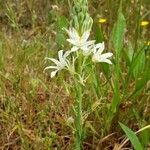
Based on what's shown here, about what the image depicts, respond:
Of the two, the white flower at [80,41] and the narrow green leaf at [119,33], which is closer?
the white flower at [80,41]

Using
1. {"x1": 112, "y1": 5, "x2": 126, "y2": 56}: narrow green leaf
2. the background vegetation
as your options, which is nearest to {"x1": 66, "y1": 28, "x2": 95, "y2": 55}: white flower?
the background vegetation

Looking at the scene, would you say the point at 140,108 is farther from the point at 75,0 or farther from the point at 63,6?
the point at 63,6

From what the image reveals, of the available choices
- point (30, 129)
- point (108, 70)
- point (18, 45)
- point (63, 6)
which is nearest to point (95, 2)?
point (63, 6)

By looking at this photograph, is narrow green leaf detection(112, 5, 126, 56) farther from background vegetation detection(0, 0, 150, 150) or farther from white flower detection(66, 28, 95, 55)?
white flower detection(66, 28, 95, 55)

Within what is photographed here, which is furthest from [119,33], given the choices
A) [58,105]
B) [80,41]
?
[80,41]

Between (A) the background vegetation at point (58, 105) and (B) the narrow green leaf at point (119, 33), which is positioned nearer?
(A) the background vegetation at point (58, 105)

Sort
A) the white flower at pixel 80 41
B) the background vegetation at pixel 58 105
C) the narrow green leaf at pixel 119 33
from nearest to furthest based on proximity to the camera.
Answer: the white flower at pixel 80 41
the background vegetation at pixel 58 105
the narrow green leaf at pixel 119 33

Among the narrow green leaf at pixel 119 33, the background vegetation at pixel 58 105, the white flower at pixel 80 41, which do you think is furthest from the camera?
the narrow green leaf at pixel 119 33

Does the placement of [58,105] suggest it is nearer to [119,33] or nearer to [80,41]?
[119,33]

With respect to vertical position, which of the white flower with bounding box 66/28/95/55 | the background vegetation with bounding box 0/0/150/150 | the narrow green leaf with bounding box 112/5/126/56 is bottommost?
the background vegetation with bounding box 0/0/150/150

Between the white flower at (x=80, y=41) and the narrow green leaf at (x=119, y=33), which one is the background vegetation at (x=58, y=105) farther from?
the white flower at (x=80, y=41)

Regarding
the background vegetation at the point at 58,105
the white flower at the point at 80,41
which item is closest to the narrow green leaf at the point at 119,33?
the background vegetation at the point at 58,105

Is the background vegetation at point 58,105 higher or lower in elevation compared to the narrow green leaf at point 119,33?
lower

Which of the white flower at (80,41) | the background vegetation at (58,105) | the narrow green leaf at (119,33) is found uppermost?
the white flower at (80,41)
